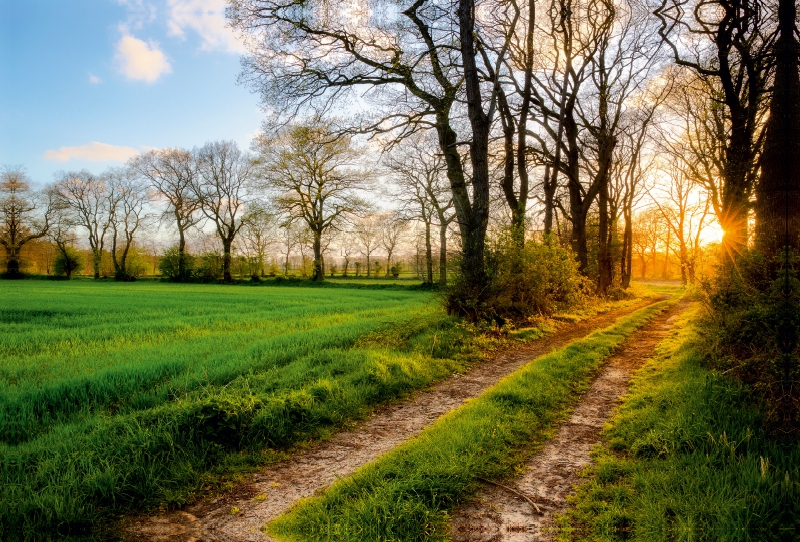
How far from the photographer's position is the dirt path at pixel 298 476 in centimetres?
305

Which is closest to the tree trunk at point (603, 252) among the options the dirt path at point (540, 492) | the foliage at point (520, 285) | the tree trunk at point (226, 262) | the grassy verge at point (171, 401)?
the foliage at point (520, 285)

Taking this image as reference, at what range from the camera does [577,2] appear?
1656 cm

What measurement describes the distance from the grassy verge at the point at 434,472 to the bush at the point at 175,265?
54721mm

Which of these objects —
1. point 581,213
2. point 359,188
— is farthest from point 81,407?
point 359,188

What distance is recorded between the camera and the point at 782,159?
6398mm

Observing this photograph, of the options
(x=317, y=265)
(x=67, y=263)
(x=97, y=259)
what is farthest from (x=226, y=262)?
(x=67, y=263)

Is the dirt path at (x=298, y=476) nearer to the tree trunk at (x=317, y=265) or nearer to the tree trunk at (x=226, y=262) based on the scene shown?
the tree trunk at (x=317, y=265)

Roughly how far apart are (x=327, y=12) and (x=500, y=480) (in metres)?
13.8

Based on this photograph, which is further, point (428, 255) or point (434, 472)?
point (428, 255)

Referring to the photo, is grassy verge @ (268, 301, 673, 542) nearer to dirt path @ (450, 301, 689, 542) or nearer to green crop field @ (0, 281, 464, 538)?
dirt path @ (450, 301, 689, 542)

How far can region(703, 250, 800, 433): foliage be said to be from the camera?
4102 mm

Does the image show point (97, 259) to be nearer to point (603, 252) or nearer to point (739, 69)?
point (603, 252)

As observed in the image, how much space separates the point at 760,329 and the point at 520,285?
783cm

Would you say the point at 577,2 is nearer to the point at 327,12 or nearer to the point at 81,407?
the point at 327,12
